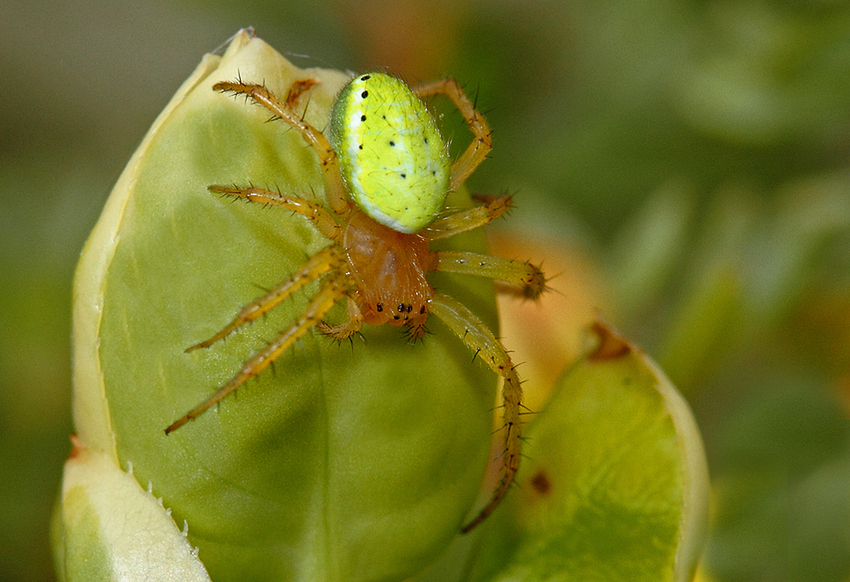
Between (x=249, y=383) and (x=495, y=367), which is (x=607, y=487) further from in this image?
(x=249, y=383)

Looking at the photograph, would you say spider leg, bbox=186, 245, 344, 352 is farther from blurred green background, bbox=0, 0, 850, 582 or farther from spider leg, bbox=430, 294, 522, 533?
blurred green background, bbox=0, 0, 850, 582

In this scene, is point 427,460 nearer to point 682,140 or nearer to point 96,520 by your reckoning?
point 96,520

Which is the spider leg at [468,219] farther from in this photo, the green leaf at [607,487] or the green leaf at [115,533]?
the green leaf at [115,533]

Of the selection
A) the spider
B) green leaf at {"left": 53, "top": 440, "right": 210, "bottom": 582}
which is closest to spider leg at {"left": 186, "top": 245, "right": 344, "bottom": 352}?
the spider

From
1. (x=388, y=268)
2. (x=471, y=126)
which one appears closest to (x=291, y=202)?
(x=388, y=268)

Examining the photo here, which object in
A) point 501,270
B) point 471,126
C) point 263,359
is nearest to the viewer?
point 263,359

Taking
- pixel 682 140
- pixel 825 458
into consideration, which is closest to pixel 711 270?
pixel 825 458
